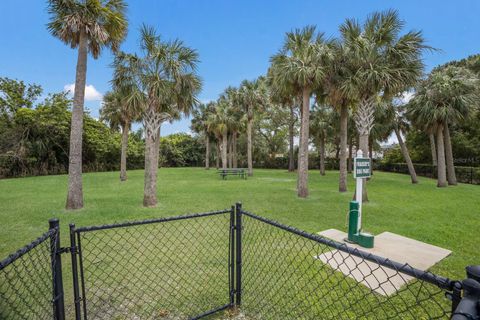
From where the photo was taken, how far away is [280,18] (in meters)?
10.7

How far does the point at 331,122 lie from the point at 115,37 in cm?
1524

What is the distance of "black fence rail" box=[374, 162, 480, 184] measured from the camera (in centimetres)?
1529

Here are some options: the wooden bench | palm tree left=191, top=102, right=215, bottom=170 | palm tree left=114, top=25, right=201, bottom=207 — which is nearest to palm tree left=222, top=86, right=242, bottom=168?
palm tree left=191, top=102, right=215, bottom=170

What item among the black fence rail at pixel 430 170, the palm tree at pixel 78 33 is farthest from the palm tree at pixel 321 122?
the palm tree at pixel 78 33

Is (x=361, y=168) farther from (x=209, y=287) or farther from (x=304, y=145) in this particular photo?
(x=304, y=145)

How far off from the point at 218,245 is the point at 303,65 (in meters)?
7.25

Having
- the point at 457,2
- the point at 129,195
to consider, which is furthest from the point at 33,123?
the point at 457,2

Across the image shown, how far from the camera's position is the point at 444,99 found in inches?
493

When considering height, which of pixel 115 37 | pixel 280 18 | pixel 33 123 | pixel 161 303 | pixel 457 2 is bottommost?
pixel 161 303

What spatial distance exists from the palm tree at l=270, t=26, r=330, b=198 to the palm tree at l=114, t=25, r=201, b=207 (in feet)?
11.3

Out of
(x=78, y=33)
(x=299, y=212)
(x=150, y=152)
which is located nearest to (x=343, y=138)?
(x=299, y=212)

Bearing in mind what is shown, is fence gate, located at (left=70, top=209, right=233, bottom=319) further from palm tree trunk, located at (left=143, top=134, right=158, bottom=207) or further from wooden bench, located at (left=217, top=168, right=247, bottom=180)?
wooden bench, located at (left=217, top=168, right=247, bottom=180)

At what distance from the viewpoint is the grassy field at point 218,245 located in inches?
110

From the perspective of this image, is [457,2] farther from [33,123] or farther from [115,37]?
[33,123]
